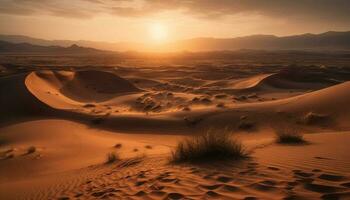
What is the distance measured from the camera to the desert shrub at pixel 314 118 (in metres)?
15.5

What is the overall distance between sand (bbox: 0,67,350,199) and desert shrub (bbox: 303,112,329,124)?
0.18ft

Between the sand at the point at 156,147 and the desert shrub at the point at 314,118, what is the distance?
55 mm

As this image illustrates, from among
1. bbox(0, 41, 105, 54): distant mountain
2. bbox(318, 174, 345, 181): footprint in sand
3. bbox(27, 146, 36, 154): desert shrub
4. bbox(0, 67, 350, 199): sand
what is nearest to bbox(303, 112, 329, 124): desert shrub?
bbox(0, 67, 350, 199): sand

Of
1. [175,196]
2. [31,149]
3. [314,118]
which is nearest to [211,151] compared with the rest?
[175,196]

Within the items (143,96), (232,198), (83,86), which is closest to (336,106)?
(232,198)

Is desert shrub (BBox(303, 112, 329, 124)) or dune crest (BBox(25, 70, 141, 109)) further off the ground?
dune crest (BBox(25, 70, 141, 109))

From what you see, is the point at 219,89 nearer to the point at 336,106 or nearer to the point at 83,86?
the point at 83,86

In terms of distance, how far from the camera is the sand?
5.81 m

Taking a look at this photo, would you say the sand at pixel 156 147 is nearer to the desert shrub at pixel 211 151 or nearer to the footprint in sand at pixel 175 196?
the footprint in sand at pixel 175 196

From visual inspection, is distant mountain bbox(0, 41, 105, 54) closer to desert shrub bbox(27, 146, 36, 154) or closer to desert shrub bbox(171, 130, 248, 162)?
desert shrub bbox(27, 146, 36, 154)

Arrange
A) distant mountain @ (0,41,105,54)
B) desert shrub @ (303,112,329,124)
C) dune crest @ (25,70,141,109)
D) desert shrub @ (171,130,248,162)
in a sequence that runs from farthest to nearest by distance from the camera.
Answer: distant mountain @ (0,41,105,54), dune crest @ (25,70,141,109), desert shrub @ (303,112,329,124), desert shrub @ (171,130,248,162)

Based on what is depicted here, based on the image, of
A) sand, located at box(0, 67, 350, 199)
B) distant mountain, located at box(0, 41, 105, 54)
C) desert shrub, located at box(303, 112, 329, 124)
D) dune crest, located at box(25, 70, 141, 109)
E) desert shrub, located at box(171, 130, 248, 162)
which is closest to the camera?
sand, located at box(0, 67, 350, 199)

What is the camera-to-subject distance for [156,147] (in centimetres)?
1280

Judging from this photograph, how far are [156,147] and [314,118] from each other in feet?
25.1
